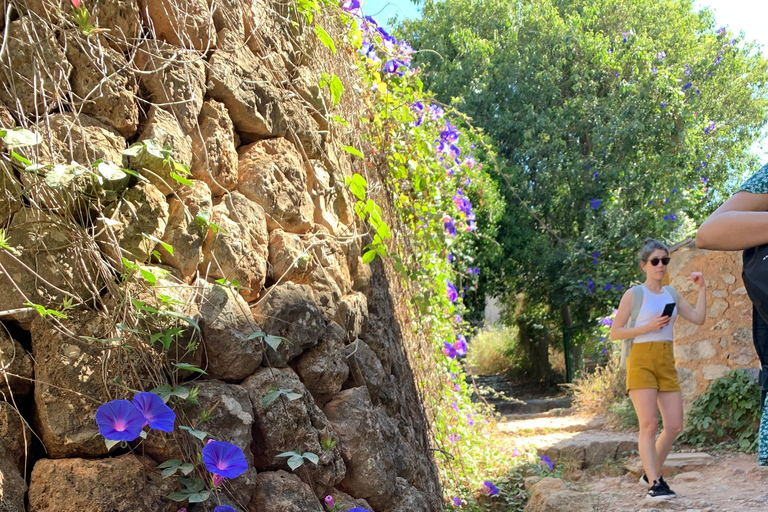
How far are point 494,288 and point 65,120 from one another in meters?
11.8

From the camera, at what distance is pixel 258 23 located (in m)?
1.92

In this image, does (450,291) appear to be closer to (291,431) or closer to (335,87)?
(335,87)

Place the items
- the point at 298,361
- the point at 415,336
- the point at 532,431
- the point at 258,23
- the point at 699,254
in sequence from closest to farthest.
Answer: the point at 298,361
the point at 258,23
the point at 415,336
the point at 699,254
the point at 532,431

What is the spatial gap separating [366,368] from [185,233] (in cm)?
79

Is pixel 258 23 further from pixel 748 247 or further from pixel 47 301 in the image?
pixel 748 247

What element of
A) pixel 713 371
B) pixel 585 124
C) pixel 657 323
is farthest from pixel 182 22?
pixel 585 124

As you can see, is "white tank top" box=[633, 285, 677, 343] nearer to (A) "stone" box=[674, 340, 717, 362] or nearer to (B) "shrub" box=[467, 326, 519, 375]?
(A) "stone" box=[674, 340, 717, 362]

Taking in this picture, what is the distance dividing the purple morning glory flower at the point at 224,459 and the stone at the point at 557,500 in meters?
2.47

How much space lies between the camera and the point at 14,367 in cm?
122

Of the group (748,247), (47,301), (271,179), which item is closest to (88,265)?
(47,301)

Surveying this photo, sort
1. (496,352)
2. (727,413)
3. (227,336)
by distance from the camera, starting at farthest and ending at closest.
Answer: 1. (496,352)
2. (727,413)
3. (227,336)

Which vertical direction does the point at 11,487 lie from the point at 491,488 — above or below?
above

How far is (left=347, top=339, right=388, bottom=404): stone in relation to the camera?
6.39 ft

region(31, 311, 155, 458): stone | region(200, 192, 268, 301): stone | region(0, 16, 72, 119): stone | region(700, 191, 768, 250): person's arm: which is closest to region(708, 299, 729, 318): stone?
region(700, 191, 768, 250): person's arm
